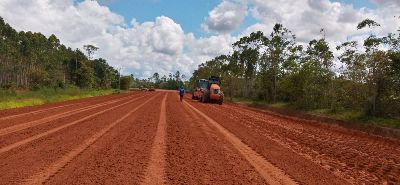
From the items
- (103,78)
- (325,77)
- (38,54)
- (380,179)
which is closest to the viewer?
(380,179)

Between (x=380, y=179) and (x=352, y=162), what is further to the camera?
(x=352, y=162)

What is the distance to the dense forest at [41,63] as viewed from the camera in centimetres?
8217

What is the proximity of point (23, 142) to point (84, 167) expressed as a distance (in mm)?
3835

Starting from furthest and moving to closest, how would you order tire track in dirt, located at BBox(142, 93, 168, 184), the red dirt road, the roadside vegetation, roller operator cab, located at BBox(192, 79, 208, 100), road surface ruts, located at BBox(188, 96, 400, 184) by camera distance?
the roadside vegetation, roller operator cab, located at BBox(192, 79, 208, 100), road surface ruts, located at BBox(188, 96, 400, 184), the red dirt road, tire track in dirt, located at BBox(142, 93, 168, 184)

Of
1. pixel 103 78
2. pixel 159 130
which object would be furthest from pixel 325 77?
pixel 103 78

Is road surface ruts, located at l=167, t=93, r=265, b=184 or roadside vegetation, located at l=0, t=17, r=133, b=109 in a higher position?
roadside vegetation, located at l=0, t=17, r=133, b=109

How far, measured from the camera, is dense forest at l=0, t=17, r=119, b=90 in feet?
270

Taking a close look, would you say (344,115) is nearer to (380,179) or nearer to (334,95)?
(334,95)

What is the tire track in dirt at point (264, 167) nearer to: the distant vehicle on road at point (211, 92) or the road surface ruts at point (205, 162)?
the road surface ruts at point (205, 162)

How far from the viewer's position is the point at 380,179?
27.4 feet

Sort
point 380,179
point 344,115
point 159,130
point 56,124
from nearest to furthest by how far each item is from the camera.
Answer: point 380,179 < point 159,130 < point 56,124 < point 344,115

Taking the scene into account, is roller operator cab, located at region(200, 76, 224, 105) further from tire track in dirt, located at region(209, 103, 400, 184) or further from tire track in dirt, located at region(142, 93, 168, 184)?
tire track in dirt, located at region(142, 93, 168, 184)

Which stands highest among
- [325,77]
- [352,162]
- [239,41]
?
[239,41]

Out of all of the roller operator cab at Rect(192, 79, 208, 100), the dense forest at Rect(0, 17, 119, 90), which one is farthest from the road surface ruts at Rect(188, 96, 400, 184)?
the dense forest at Rect(0, 17, 119, 90)
